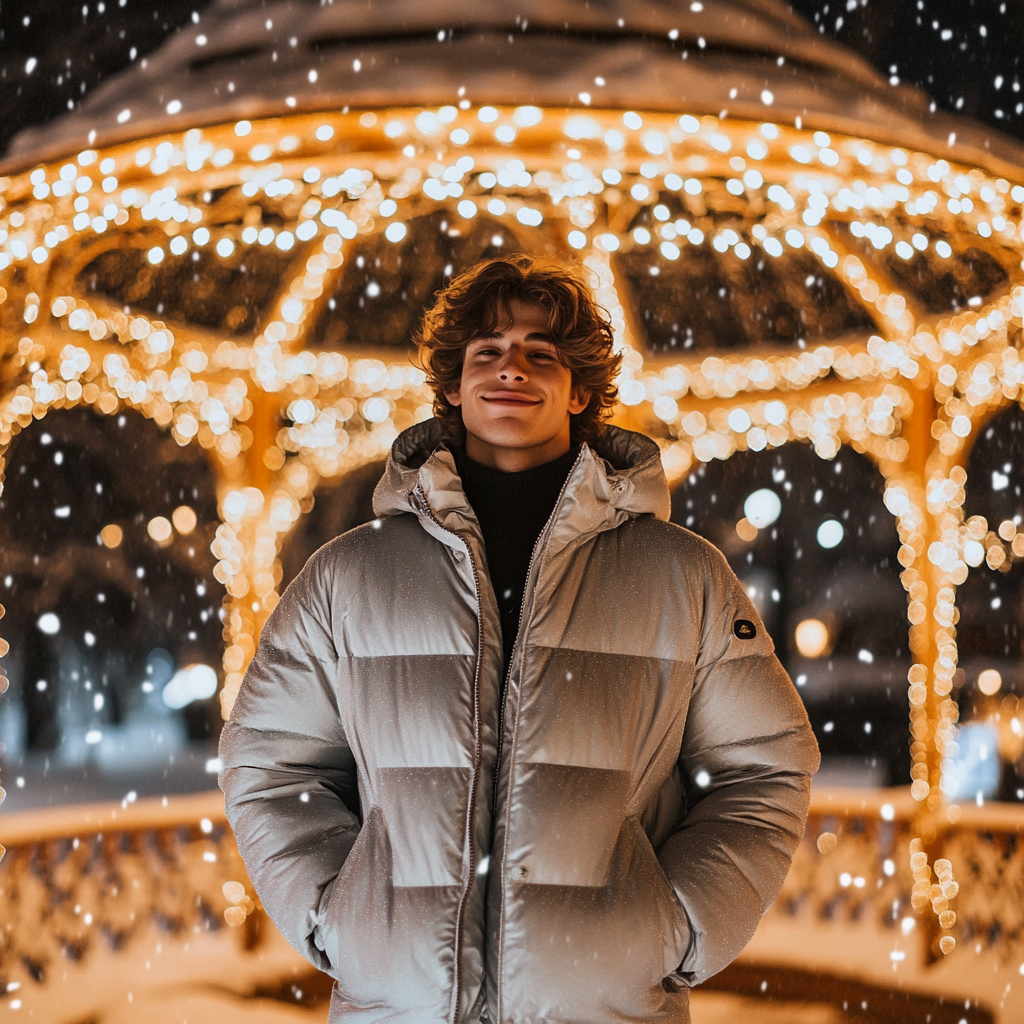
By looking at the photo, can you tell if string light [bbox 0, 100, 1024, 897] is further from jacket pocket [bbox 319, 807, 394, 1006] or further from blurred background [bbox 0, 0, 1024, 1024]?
jacket pocket [bbox 319, 807, 394, 1006]

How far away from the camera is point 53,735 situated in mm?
13391

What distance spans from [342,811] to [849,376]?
716 centimetres

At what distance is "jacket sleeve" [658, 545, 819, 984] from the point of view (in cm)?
174

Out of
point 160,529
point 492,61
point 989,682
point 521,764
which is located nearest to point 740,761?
point 521,764

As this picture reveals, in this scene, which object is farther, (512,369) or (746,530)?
(746,530)

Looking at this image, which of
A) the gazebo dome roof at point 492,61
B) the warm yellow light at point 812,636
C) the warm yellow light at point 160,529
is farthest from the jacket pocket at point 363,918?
the warm yellow light at point 160,529

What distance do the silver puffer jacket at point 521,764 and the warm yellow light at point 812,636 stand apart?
48.3 ft

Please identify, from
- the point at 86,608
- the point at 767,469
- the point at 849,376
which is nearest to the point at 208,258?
the point at 849,376

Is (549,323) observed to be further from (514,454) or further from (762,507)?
(762,507)

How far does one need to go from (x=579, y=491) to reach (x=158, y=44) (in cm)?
206

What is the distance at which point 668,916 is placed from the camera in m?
1.65

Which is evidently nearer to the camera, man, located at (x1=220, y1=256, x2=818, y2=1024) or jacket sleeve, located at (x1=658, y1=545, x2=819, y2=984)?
man, located at (x1=220, y1=256, x2=818, y2=1024)

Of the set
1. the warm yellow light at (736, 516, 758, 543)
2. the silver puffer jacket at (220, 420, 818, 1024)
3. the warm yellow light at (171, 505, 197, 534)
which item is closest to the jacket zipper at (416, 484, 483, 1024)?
the silver puffer jacket at (220, 420, 818, 1024)

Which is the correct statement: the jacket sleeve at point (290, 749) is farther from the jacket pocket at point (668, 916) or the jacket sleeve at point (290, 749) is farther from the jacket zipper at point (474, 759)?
the jacket pocket at point (668, 916)
